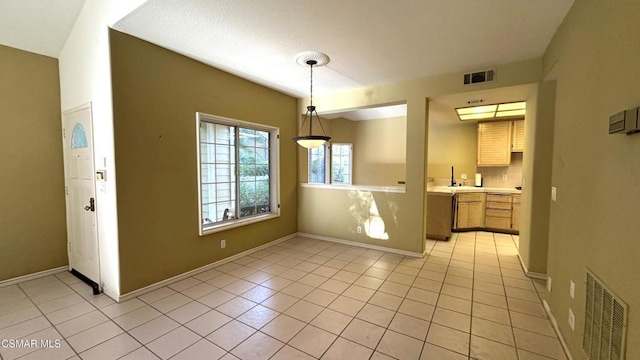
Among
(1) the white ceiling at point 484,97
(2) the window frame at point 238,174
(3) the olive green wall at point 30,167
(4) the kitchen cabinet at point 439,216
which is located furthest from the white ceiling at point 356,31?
(4) the kitchen cabinet at point 439,216

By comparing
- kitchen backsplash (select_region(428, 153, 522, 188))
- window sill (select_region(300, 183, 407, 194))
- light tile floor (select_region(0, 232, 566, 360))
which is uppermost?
kitchen backsplash (select_region(428, 153, 522, 188))

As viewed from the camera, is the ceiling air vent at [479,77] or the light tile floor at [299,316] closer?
the light tile floor at [299,316]

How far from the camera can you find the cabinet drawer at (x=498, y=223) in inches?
206

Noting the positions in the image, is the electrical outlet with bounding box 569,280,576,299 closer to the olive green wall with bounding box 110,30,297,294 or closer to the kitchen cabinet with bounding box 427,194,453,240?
the kitchen cabinet with bounding box 427,194,453,240

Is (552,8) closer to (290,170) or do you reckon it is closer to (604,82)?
(604,82)

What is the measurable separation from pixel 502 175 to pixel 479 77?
11.0 ft

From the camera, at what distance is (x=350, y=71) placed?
3531 millimetres

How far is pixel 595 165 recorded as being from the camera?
1.58m

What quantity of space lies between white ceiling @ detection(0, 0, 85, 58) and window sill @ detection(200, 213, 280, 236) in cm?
278

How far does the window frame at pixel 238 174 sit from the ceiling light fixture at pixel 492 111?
11.0 feet

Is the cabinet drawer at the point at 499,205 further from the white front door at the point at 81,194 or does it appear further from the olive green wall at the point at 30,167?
the olive green wall at the point at 30,167

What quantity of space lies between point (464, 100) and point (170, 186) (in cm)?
429

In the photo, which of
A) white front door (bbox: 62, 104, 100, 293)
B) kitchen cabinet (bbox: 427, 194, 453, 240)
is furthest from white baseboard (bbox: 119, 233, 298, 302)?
kitchen cabinet (bbox: 427, 194, 453, 240)

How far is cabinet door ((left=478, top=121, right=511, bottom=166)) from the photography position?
213 inches
